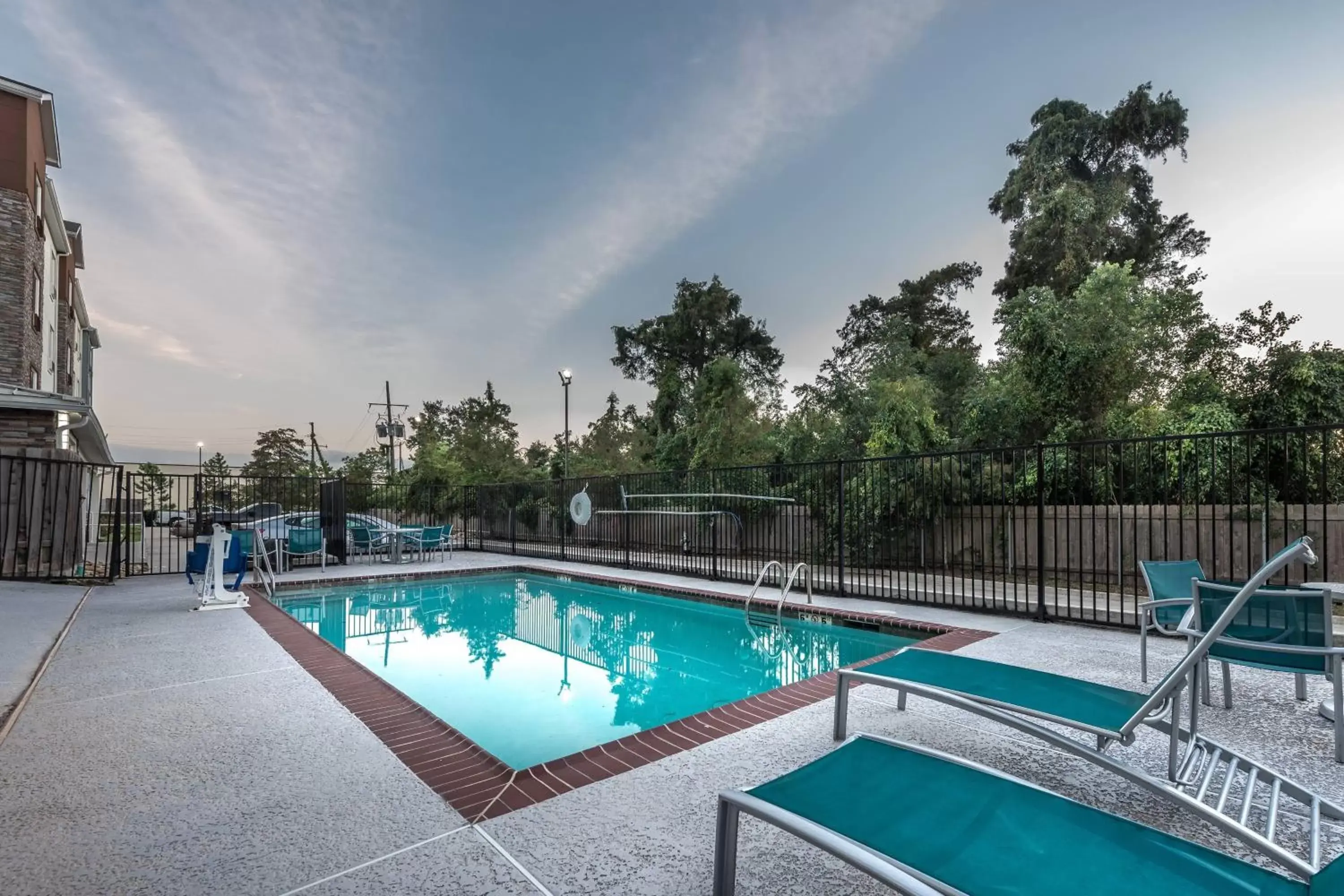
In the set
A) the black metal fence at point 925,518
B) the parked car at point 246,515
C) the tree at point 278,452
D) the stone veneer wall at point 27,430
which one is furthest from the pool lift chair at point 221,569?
the tree at point 278,452

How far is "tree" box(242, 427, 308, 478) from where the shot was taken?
128ft

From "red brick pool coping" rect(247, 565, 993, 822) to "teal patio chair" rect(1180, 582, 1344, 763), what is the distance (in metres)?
1.63

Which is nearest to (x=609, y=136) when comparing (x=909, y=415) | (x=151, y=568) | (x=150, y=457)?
(x=909, y=415)

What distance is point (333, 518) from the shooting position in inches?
441

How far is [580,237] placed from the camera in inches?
480

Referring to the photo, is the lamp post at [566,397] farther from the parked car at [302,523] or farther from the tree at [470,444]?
the tree at [470,444]

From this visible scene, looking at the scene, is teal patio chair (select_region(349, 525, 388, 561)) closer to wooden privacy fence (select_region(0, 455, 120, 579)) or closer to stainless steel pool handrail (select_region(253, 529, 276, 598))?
stainless steel pool handrail (select_region(253, 529, 276, 598))

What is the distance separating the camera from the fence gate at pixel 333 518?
436 inches

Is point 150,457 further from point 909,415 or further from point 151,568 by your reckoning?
point 909,415

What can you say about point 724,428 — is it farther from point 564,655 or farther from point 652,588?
point 564,655

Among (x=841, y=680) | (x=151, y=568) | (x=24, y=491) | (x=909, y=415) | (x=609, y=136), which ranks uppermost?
(x=609, y=136)

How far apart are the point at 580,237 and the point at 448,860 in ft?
38.8

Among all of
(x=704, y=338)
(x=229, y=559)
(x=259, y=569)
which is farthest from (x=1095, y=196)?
(x=259, y=569)

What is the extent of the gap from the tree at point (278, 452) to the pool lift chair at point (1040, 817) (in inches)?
1743
